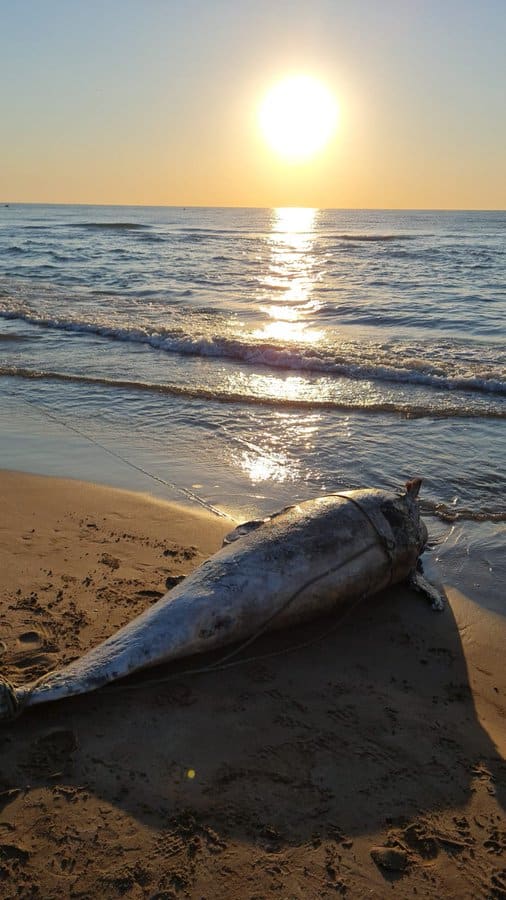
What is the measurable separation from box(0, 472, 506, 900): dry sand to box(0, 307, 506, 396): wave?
6.32 m

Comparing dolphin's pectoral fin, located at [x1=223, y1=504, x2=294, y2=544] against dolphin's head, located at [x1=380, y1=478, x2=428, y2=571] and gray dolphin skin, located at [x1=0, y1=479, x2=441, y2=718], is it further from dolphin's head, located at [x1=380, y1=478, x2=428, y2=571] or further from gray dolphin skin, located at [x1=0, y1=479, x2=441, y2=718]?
dolphin's head, located at [x1=380, y1=478, x2=428, y2=571]

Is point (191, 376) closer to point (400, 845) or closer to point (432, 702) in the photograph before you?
point (432, 702)

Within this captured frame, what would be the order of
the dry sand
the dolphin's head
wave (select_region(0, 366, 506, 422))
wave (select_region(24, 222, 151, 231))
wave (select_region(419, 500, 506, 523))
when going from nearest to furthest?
the dry sand → the dolphin's head → wave (select_region(419, 500, 506, 523)) → wave (select_region(0, 366, 506, 422)) → wave (select_region(24, 222, 151, 231))

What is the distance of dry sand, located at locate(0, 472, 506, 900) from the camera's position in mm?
2518

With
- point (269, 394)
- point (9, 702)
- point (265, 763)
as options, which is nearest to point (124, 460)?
point (269, 394)

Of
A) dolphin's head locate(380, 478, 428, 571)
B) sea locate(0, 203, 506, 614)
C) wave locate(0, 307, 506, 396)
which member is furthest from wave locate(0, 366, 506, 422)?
dolphin's head locate(380, 478, 428, 571)

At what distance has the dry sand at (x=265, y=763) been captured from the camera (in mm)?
2518

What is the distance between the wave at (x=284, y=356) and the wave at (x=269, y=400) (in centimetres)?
117

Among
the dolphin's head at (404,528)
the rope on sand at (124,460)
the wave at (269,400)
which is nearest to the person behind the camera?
the dolphin's head at (404,528)

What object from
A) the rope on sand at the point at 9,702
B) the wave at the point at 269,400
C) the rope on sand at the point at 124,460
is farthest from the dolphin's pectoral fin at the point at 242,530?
the wave at the point at 269,400

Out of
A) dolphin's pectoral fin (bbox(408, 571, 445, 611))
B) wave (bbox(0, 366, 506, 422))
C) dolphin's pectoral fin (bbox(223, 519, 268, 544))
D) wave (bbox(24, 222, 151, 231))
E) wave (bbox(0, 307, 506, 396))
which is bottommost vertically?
dolphin's pectoral fin (bbox(408, 571, 445, 611))

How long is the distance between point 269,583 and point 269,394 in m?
5.90

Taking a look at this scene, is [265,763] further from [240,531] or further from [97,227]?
[97,227]

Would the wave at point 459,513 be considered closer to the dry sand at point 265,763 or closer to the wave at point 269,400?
the dry sand at point 265,763
